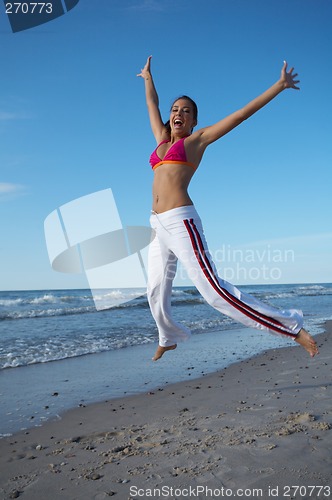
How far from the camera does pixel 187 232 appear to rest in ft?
11.5

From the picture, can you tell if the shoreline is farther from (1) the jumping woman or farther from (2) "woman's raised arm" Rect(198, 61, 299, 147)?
(2) "woman's raised arm" Rect(198, 61, 299, 147)

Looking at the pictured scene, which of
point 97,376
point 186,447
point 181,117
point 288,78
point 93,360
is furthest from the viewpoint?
point 93,360

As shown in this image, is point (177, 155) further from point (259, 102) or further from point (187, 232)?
point (259, 102)

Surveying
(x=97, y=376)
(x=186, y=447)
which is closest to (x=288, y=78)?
(x=186, y=447)

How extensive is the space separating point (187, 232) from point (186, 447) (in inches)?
78.2

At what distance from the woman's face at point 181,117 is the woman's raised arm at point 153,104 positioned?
239mm

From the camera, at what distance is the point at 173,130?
3.80 m

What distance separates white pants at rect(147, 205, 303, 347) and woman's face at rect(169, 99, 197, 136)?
67cm

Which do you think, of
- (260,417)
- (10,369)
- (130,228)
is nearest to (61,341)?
(10,369)

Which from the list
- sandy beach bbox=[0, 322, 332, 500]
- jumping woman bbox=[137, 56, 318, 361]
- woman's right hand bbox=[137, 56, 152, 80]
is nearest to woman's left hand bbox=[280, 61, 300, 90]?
jumping woman bbox=[137, 56, 318, 361]

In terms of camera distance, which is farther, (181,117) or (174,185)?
(181,117)

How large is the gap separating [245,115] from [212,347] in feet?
26.7

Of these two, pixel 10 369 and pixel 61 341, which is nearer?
pixel 10 369

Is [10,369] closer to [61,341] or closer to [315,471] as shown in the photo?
[61,341]
